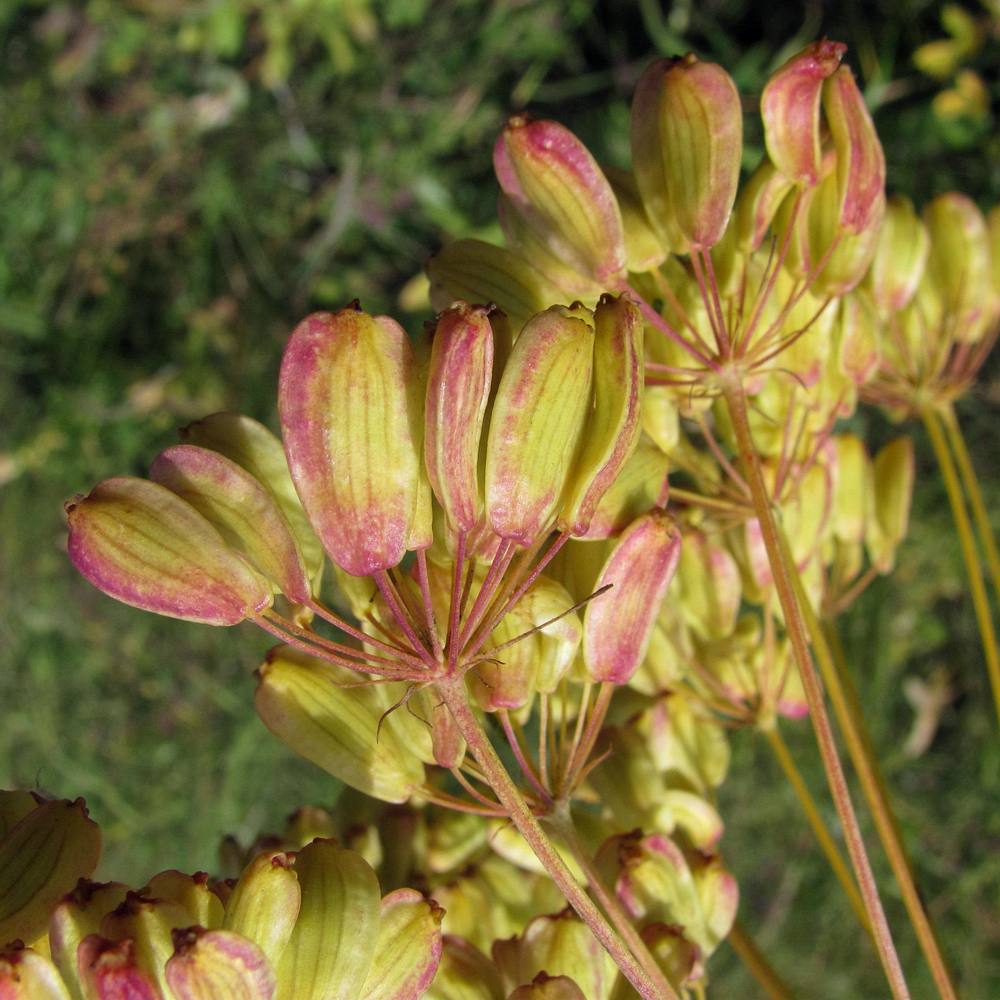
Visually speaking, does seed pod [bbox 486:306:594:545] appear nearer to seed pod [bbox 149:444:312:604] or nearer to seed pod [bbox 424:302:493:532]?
seed pod [bbox 424:302:493:532]

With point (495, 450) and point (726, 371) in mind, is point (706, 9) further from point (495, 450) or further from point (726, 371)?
point (495, 450)

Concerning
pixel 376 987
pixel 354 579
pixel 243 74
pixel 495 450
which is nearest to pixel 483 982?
pixel 376 987

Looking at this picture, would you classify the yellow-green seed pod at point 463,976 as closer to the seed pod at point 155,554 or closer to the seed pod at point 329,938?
the seed pod at point 329,938

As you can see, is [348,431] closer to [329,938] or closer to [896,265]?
[329,938]

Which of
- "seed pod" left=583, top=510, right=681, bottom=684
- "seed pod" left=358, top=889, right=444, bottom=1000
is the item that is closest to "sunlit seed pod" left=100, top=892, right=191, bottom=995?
"seed pod" left=358, top=889, right=444, bottom=1000

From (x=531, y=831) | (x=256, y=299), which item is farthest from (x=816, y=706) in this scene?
(x=256, y=299)

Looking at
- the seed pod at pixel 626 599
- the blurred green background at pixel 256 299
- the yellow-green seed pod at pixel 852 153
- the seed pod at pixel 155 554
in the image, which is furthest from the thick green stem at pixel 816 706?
the blurred green background at pixel 256 299

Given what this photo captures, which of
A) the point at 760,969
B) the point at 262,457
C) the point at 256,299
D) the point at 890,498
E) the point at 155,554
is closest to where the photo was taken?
the point at 155,554
